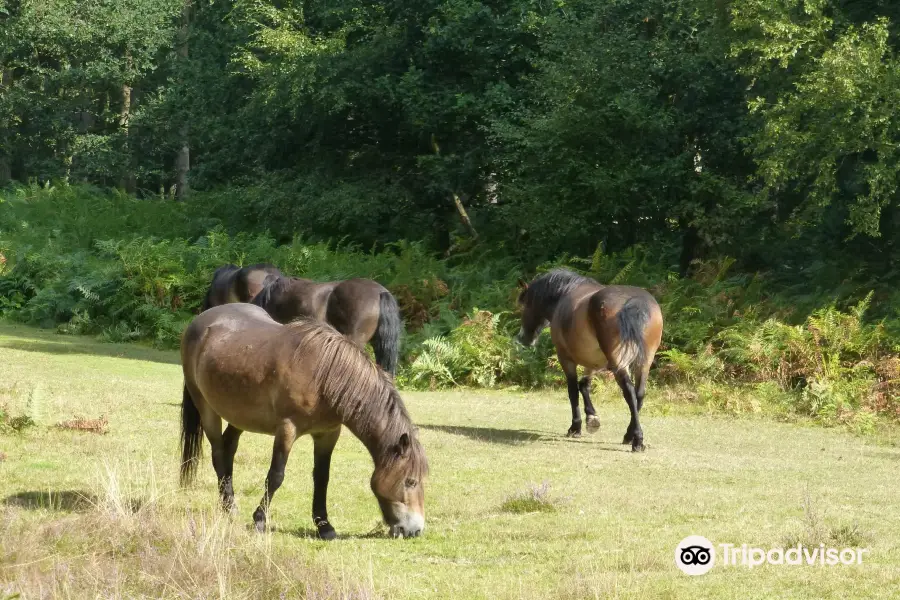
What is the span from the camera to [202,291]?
2253cm

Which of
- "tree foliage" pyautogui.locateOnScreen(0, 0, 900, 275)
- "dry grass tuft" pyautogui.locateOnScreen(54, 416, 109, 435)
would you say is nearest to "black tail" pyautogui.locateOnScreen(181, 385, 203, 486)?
"dry grass tuft" pyautogui.locateOnScreen(54, 416, 109, 435)

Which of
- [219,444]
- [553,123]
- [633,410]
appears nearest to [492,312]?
[553,123]

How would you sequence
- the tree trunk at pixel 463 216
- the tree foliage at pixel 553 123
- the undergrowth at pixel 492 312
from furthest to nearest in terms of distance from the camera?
the tree trunk at pixel 463 216 < the tree foliage at pixel 553 123 < the undergrowth at pixel 492 312

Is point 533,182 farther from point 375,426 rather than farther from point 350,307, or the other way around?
point 375,426

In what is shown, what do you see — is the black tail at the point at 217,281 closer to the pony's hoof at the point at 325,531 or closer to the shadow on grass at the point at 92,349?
the shadow on grass at the point at 92,349

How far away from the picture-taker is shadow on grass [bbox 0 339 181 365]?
1927 centimetres

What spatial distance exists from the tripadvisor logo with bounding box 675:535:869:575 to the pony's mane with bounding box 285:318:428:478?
1842 millimetres

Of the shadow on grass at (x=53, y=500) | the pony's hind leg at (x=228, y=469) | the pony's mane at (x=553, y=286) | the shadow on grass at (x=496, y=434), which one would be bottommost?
the shadow on grass at (x=496, y=434)

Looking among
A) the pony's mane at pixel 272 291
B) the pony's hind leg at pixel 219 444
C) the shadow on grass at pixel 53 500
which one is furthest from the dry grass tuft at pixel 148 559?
the pony's mane at pixel 272 291

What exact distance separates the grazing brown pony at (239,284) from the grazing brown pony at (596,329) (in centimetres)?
387

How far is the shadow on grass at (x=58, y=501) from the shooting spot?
26.6 feet

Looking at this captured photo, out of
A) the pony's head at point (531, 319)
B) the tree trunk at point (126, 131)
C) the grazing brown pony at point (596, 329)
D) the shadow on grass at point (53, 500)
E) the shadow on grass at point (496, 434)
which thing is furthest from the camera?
the tree trunk at point (126, 131)

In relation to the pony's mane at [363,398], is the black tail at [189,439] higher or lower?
lower

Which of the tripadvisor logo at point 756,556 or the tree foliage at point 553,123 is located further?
the tree foliage at point 553,123
